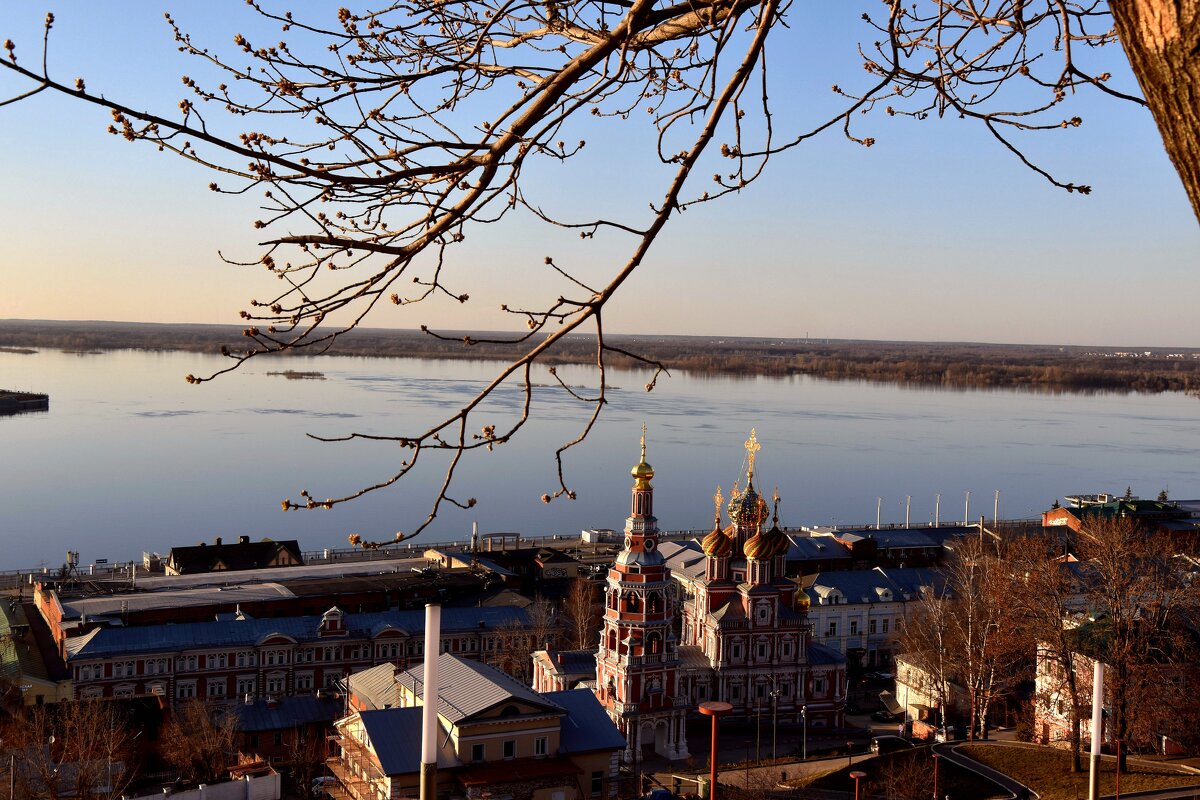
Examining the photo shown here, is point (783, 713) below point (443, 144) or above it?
below

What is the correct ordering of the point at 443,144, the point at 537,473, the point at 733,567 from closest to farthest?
1. the point at 443,144
2. the point at 733,567
3. the point at 537,473

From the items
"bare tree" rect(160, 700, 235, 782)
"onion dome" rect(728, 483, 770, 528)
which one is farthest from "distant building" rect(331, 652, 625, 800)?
"onion dome" rect(728, 483, 770, 528)

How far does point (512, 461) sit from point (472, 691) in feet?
94.5

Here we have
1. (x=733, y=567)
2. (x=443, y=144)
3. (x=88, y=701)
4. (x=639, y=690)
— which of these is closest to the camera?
(x=443, y=144)

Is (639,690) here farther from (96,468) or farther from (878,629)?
(96,468)

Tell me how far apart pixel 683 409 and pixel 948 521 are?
2523 centimetres

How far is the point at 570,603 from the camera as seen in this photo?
20.1m

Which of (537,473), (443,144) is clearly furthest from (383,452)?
(443,144)

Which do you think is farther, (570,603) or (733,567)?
(570,603)

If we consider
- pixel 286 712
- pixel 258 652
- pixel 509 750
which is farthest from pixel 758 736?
pixel 258 652

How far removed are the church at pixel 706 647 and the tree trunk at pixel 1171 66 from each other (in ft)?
45.2

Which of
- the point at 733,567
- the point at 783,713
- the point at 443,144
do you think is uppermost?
the point at 443,144

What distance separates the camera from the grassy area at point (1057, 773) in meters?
11.4

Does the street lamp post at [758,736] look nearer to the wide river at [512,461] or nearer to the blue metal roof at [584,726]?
the blue metal roof at [584,726]
